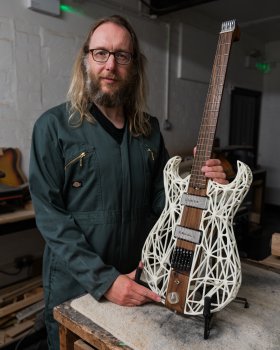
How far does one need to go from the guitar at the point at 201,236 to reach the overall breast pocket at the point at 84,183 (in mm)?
230

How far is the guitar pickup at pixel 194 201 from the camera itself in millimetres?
792

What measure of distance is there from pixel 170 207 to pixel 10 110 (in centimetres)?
169

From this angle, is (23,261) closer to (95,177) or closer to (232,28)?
(95,177)

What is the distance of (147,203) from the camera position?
111 centimetres

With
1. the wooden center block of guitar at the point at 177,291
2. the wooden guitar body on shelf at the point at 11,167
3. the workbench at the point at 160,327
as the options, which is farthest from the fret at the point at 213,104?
the wooden guitar body on shelf at the point at 11,167

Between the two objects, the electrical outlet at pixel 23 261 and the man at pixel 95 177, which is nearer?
the man at pixel 95 177

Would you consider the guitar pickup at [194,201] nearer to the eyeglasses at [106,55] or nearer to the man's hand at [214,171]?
the man's hand at [214,171]

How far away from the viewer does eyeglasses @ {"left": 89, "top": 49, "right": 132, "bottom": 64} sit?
98 centimetres

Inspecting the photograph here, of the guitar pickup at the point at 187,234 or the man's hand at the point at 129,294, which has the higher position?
the guitar pickup at the point at 187,234

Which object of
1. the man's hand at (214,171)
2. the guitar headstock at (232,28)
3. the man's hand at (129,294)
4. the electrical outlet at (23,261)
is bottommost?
the electrical outlet at (23,261)

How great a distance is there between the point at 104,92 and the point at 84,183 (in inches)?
11.5

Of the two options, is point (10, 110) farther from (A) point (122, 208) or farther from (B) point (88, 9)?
(A) point (122, 208)

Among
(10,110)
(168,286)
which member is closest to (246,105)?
(10,110)

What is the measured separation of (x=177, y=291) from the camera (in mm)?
779
